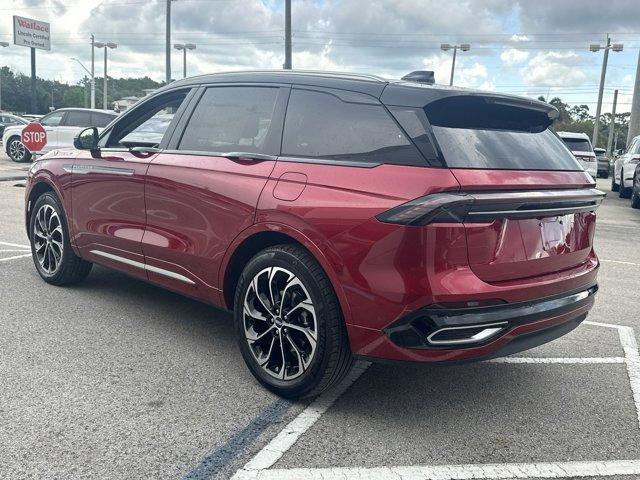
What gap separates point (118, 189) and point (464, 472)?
305cm

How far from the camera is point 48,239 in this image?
539 centimetres

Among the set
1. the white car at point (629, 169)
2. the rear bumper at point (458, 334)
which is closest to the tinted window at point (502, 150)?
the rear bumper at point (458, 334)

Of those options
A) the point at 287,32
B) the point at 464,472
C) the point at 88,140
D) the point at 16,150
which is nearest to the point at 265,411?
the point at 464,472

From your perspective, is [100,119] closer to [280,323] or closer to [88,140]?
[88,140]

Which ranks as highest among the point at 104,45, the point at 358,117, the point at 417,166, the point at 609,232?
the point at 104,45

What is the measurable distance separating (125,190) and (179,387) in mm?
1621

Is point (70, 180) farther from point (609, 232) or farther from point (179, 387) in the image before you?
point (609, 232)

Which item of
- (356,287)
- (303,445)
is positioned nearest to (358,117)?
(356,287)

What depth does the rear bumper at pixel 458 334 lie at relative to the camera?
2.82 meters

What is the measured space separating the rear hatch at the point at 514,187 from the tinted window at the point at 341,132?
8.3 inches

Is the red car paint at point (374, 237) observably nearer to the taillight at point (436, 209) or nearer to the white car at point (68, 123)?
the taillight at point (436, 209)

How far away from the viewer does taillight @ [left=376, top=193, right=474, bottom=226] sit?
2.76 meters

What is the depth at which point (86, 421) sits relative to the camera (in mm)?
3023

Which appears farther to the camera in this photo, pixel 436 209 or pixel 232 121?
pixel 232 121
